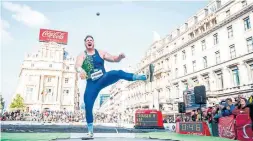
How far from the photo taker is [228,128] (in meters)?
11.7

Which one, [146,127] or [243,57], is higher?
[243,57]

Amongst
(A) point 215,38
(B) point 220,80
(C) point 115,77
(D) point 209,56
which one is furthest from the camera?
(D) point 209,56

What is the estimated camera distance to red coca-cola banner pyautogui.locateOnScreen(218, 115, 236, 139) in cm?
1118

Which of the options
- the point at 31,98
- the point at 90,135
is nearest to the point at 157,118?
the point at 90,135

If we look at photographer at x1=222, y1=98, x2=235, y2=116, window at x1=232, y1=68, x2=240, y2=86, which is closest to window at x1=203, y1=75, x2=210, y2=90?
window at x1=232, y1=68, x2=240, y2=86

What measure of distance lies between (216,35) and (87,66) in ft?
102

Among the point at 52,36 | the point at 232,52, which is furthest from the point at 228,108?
the point at 52,36

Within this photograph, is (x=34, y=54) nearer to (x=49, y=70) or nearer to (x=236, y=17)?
(x=49, y=70)

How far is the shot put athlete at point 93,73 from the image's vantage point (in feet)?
24.0

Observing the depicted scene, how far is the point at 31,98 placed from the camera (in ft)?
202

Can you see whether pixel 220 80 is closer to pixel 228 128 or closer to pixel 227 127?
pixel 227 127

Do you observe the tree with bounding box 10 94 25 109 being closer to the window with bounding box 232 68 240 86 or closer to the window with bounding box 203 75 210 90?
the window with bounding box 203 75 210 90

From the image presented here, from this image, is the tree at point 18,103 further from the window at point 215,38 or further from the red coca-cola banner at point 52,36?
the window at point 215,38

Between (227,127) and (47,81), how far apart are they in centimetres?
5911
